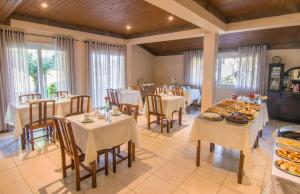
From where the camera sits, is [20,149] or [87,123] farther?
[20,149]

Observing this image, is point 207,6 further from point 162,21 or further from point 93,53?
point 93,53

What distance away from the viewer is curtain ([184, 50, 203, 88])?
23.0ft

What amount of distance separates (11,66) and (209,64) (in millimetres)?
4891

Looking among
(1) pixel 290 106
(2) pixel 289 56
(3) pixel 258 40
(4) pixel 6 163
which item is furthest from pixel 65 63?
(2) pixel 289 56

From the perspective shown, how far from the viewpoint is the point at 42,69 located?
4988 millimetres

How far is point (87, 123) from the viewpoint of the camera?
2.35 m

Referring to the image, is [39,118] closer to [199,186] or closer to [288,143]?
[199,186]

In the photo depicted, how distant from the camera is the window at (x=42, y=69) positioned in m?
4.81

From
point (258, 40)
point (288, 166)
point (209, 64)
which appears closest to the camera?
point (288, 166)

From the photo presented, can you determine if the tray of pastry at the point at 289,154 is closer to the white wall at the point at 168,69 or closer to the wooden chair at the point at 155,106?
the wooden chair at the point at 155,106

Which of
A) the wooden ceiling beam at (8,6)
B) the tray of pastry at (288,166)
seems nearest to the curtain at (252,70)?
the tray of pastry at (288,166)

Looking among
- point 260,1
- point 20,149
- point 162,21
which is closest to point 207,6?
point 260,1

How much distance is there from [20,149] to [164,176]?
271 centimetres

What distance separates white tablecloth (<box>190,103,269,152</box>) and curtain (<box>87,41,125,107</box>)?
14.0ft
